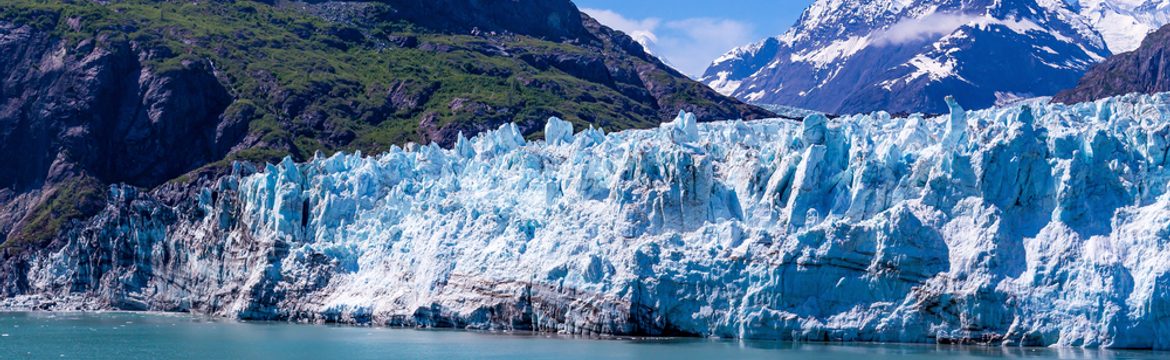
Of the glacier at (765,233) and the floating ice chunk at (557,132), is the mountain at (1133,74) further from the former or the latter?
the glacier at (765,233)

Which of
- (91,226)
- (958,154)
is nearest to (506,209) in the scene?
(958,154)

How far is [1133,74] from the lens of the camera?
177 metres

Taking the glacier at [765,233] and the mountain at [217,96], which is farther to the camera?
the mountain at [217,96]

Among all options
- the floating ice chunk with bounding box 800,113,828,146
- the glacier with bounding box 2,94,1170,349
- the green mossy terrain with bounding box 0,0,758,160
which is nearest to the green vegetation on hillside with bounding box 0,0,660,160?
the green mossy terrain with bounding box 0,0,758,160

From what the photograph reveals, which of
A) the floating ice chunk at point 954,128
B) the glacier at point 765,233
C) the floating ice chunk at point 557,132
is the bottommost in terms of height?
the glacier at point 765,233

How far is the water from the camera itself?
52344 millimetres

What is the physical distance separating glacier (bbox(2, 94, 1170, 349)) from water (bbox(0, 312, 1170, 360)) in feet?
4.12

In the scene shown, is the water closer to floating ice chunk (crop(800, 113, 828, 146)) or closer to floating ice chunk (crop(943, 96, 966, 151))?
floating ice chunk (crop(800, 113, 828, 146))

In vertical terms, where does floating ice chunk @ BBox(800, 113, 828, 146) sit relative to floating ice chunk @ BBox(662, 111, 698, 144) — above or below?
below

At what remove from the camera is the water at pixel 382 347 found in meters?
52.3

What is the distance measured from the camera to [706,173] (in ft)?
201

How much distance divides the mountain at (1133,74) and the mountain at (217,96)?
4354 cm

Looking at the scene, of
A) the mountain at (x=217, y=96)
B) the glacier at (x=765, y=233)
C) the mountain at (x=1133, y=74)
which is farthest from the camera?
the mountain at (x=1133, y=74)

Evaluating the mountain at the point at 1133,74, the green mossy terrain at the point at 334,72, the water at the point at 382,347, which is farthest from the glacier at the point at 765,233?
the mountain at the point at 1133,74
